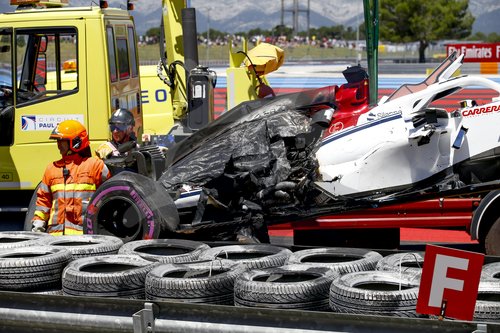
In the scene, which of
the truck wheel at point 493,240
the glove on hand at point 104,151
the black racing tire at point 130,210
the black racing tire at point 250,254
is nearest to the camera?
the black racing tire at point 250,254

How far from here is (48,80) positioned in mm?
10891

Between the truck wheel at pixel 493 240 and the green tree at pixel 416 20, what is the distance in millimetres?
74277

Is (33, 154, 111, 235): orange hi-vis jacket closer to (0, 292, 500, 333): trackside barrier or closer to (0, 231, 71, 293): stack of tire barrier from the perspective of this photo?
(0, 231, 71, 293): stack of tire barrier

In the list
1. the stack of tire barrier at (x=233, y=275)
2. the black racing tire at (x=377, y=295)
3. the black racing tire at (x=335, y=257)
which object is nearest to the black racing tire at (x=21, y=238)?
the stack of tire barrier at (x=233, y=275)

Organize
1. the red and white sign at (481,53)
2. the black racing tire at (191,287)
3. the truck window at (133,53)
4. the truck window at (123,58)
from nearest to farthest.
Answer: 1. the black racing tire at (191,287)
2. the truck window at (123,58)
3. the truck window at (133,53)
4. the red and white sign at (481,53)

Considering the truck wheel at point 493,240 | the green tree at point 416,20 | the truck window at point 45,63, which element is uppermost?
the green tree at point 416,20

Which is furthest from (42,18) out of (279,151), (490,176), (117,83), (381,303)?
(381,303)

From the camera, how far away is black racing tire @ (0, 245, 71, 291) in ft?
17.6

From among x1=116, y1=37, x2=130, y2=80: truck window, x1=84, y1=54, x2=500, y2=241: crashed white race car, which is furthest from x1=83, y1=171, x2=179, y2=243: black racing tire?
x1=116, y1=37, x2=130, y2=80: truck window

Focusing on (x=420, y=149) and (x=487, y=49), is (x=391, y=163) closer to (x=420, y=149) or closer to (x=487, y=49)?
(x=420, y=149)

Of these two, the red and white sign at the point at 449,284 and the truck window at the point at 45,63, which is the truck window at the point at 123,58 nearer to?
the truck window at the point at 45,63

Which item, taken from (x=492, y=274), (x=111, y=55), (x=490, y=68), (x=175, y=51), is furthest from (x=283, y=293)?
(x=490, y=68)

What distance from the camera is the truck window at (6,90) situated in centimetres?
1049

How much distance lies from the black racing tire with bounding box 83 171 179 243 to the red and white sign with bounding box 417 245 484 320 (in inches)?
150
